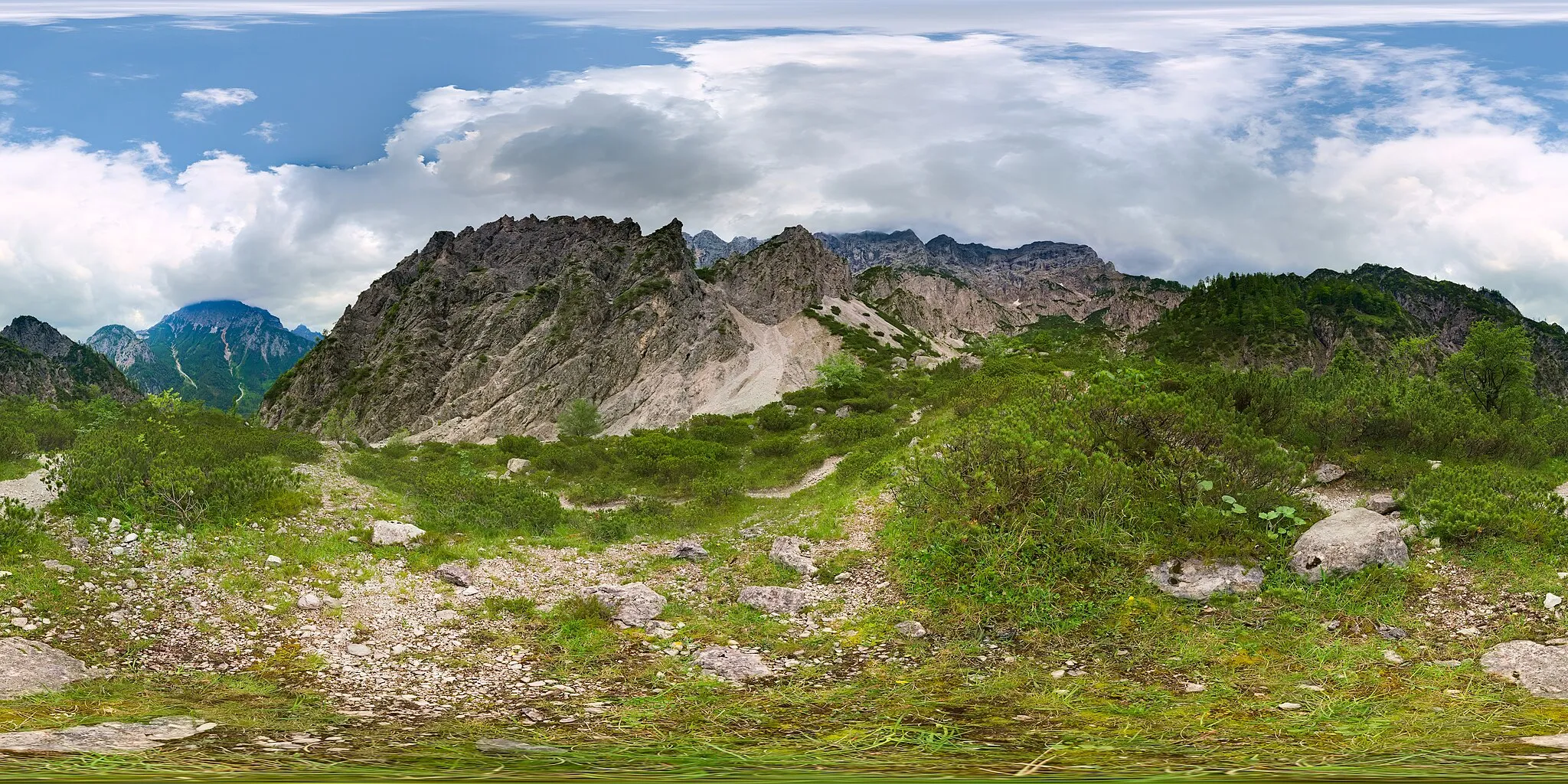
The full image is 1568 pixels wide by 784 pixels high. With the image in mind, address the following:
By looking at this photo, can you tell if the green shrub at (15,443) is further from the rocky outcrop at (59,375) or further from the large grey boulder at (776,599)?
the rocky outcrop at (59,375)

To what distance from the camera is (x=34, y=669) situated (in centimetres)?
854

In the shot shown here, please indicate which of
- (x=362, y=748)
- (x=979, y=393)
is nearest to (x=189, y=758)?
(x=362, y=748)

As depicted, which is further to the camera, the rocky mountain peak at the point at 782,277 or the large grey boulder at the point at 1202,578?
the rocky mountain peak at the point at 782,277

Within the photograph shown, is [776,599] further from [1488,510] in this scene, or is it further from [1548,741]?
[1488,510]

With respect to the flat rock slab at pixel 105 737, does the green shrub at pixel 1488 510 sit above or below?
above

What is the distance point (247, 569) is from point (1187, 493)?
50.1 ft

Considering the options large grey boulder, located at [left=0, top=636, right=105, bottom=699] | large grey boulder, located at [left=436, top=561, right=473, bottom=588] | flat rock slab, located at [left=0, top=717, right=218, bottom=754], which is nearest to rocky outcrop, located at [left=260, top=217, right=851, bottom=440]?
large grey boulder, located at [left=436, top=561, right=473, bottom=588]

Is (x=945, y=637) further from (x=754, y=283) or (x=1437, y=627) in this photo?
(x=754, y=283)

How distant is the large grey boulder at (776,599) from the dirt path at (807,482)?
37.5ft

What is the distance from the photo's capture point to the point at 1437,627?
9.65 m

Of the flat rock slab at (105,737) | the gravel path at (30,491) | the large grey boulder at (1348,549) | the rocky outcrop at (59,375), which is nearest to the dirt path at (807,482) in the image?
the large grey boulder at (1348,549)

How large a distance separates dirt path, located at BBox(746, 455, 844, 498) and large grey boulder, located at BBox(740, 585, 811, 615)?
11418 mm

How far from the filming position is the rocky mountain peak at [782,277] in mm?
120250

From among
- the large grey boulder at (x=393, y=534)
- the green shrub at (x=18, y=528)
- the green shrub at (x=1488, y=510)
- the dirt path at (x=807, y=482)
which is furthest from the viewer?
the dirt path at (x=807, y=482)
